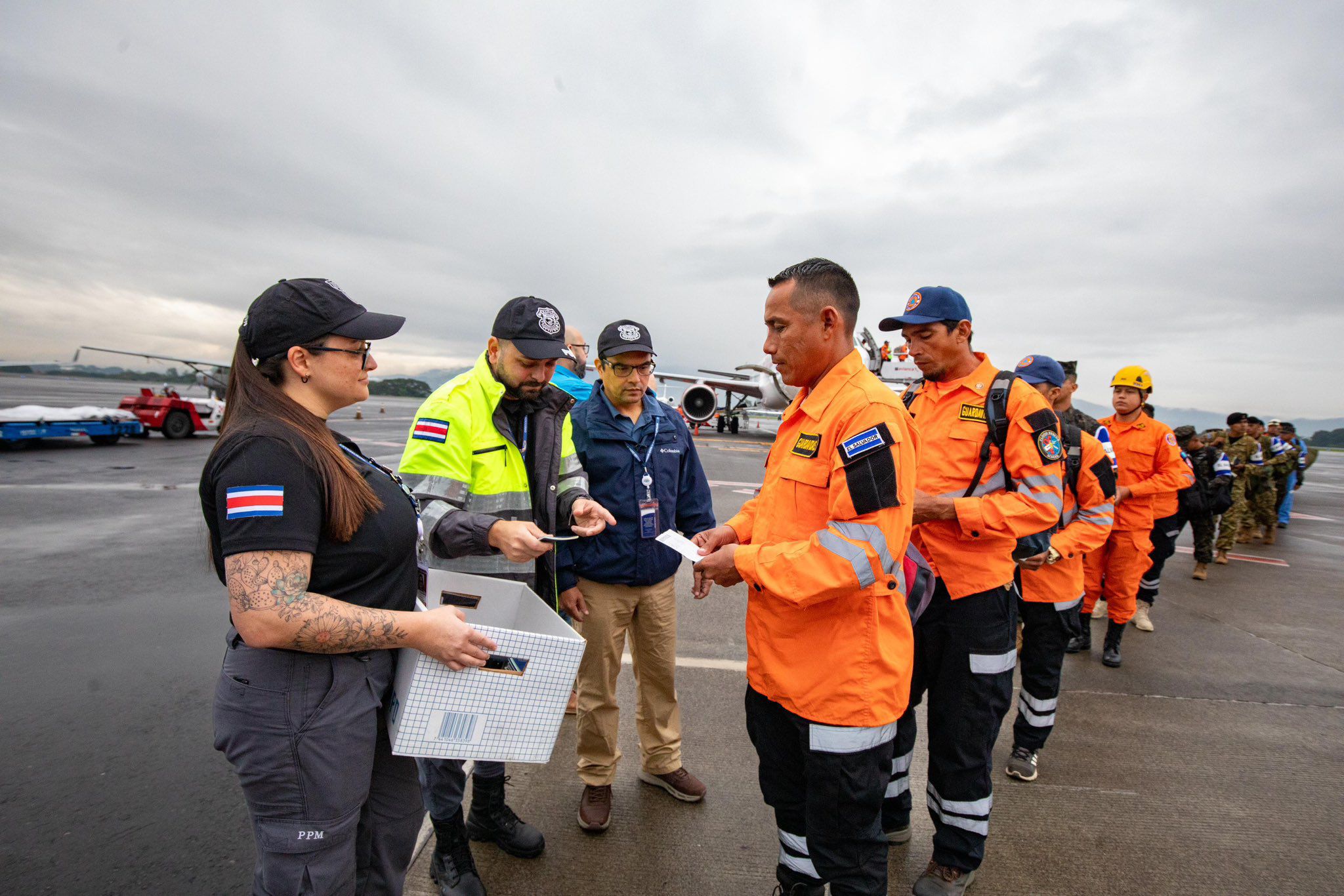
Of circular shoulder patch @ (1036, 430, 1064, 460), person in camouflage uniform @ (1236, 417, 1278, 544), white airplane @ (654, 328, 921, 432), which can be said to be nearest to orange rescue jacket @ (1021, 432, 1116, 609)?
circular shoulder patch @ (1036, 430, 1064, 460)

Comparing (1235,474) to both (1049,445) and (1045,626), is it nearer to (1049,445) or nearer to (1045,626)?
(1045,626)

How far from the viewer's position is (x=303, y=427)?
61.0 inches

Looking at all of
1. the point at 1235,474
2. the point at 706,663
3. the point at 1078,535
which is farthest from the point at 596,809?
the point at 1235,474

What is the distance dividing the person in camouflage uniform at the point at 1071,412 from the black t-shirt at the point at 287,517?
4.19 m

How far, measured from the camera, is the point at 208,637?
4.61 meters

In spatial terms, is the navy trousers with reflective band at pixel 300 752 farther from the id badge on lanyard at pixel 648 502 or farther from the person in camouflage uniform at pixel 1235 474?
the person in camouflage uniform at pixel 1235 474

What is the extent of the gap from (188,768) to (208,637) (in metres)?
1.87

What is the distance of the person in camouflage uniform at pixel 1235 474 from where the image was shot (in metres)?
8.52

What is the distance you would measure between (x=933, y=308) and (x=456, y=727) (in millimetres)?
2367

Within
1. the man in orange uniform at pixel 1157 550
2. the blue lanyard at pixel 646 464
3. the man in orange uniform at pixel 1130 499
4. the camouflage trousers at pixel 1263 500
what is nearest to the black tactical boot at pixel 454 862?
the blue lanyard at pixel 646 464

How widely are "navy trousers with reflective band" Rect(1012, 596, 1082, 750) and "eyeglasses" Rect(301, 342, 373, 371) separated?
3.29 m

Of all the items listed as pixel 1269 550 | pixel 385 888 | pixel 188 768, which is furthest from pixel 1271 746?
pixel 1269 550

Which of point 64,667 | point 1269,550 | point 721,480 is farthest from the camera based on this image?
point 721,480

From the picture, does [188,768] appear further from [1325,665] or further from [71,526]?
[1325,665]
